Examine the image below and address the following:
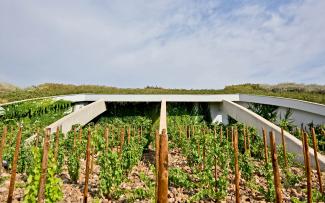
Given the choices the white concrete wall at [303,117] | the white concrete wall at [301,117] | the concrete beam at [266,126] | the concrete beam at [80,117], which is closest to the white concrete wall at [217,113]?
the concrete beam at [266,126]

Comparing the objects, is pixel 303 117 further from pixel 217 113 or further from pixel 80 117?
pixel 80 117

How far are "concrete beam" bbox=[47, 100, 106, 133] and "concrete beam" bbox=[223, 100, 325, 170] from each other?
842 cm

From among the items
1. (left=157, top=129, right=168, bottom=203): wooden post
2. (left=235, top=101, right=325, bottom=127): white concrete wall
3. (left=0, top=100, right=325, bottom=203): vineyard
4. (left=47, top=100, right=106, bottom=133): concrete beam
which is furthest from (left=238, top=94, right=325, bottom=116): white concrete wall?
(left=157, top=129, right=168, bottom=203): wooden post

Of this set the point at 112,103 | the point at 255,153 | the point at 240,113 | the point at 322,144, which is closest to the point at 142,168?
the point at 255,153

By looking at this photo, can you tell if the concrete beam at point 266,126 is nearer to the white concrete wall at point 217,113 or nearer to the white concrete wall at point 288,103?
the white concrete wall at point 217,113

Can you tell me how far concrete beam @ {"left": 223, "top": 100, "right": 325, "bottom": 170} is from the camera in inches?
335

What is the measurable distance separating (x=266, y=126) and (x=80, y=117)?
977 centimetres

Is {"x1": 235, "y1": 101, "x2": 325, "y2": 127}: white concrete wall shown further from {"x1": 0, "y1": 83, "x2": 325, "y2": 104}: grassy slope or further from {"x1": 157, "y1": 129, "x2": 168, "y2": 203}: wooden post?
{"x1": 157, "y1": 129, "x2": 168, "y2": 203}: wooden post

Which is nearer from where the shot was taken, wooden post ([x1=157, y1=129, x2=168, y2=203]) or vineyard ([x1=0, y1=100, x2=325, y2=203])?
wooden post ([x1=157, y1=129, x2=168, y2=203])

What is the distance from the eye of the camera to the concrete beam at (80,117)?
13125mm

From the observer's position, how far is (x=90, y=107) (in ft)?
55.2

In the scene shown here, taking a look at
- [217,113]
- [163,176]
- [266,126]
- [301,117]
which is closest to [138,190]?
→ [163,176]

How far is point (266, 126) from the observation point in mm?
11242

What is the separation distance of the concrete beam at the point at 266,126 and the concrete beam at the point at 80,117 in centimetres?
842
